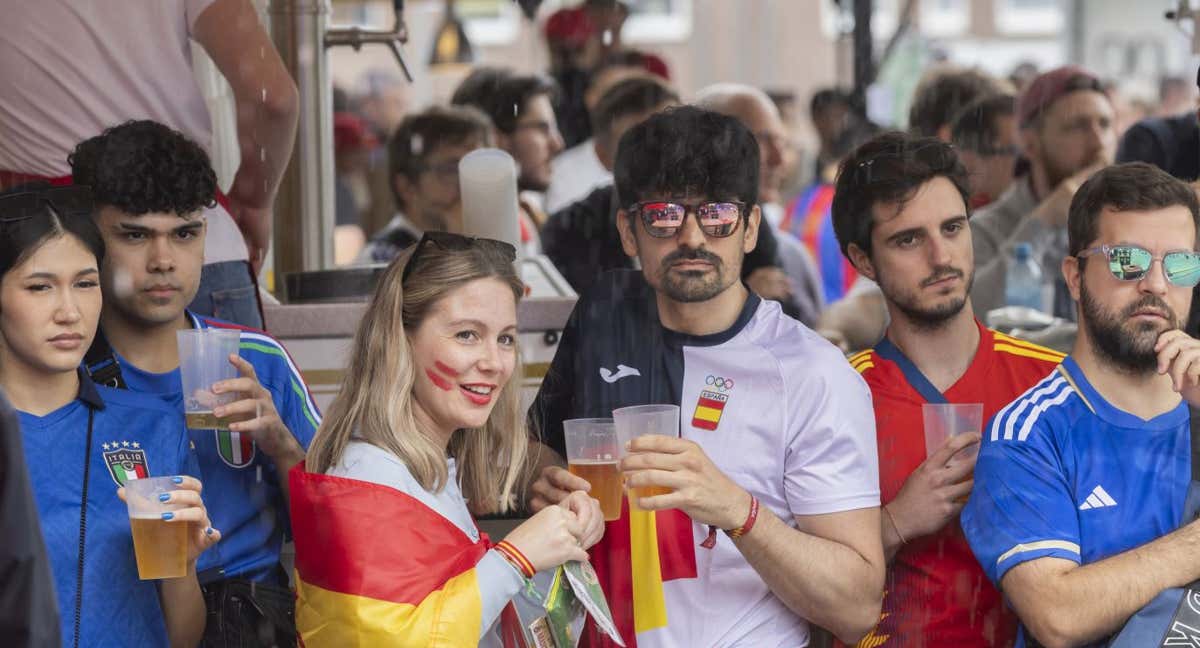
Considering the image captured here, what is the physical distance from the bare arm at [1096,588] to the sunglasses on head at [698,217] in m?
0.92

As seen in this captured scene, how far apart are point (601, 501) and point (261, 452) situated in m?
0.87

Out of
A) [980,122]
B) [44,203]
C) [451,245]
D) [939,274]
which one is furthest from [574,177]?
[44,203]

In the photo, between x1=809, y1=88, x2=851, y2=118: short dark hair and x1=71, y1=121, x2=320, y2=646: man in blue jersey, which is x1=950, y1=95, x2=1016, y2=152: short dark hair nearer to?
x1=71, y1=121, x2=320, y2=646: man in blue jersey

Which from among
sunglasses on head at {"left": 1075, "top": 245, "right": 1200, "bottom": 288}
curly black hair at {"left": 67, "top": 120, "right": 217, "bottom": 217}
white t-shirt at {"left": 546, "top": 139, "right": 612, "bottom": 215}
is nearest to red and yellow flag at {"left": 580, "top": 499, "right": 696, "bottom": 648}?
sunglasses on head at {"left": 1075, "top": 245, "right": 1200, "bottom": 288}

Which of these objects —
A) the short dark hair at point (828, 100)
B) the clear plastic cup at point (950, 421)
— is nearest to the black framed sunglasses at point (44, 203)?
the clear plastic cup at point (950, 421)

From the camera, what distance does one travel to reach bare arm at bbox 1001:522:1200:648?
2.90 m

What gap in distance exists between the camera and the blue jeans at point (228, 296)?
12.7 feet

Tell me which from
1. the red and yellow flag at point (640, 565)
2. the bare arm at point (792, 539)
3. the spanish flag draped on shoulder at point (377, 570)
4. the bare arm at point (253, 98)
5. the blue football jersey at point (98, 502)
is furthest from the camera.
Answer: the bare arm at point (253, 98)

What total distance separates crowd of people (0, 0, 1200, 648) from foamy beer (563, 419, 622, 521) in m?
0.03

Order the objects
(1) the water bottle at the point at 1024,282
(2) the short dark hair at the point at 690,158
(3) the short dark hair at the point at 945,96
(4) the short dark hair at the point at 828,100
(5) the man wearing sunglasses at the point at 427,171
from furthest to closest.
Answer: (4) the short dark hair at the point at 828,100
(3) the short dark hair at the point at 945,96
(5) the man wearing sunglasses at the point at 427,171
(1) the water bottle at the point at 1024,282
(2) the short dark hair at the point at 690,158

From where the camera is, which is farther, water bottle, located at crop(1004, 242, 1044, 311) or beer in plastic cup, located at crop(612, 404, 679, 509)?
water bottle, located at crop(1004, 242, 1044, 311)

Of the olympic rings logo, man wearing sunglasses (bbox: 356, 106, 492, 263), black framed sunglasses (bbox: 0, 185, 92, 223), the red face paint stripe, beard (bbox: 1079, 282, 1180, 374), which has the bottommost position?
the olympic rings logo

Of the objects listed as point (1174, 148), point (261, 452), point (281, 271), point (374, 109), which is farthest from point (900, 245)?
point (374, 109)

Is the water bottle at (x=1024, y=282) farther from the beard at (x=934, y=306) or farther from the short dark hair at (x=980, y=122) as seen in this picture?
the beard at (x=934, y=306)
